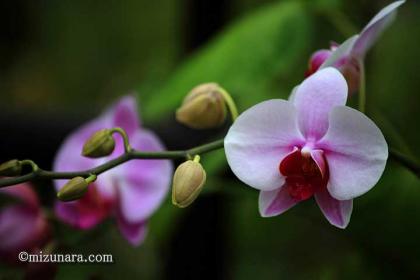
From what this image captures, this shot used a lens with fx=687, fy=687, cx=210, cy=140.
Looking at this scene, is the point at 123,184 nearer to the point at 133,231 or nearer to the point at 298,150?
the point at 133,231

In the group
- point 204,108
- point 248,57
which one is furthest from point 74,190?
point 248,57

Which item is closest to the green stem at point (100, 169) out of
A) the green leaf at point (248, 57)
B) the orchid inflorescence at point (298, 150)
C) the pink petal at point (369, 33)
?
the orchid inflorescence at point (298, 150)

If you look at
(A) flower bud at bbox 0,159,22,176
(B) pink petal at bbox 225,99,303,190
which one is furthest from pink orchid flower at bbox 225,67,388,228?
(A) flower bud at bbox 0,159,22,176

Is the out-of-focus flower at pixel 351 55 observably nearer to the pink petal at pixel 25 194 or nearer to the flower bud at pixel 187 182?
the flower bud at pixel 187 182

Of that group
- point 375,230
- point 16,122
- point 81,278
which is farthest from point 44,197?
point 375,230

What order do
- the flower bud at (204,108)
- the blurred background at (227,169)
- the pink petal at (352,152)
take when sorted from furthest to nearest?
the blurred background at (227,169) → the flower bud at (204,108) → the pink petal at (352,152)

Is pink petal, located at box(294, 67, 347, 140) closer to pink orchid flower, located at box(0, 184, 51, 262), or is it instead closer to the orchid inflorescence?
the orchid inflorescence

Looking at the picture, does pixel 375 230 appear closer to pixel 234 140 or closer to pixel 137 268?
pixel 234 140
